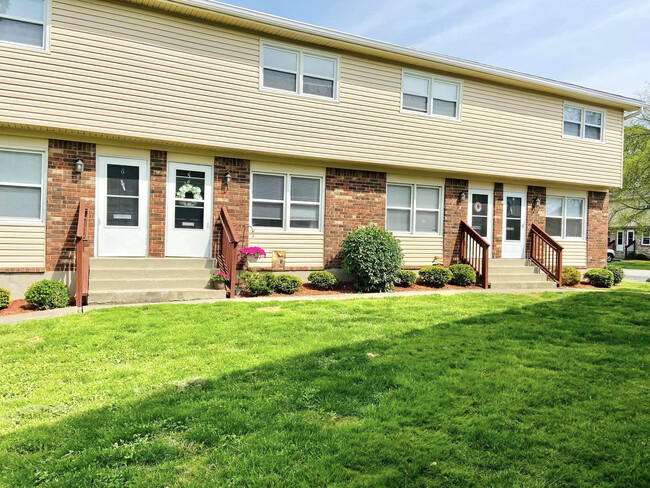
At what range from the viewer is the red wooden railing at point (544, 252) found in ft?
40.1

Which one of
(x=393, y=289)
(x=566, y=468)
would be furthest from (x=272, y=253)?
(x=566, y=468)

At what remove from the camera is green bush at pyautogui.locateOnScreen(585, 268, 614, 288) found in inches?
492

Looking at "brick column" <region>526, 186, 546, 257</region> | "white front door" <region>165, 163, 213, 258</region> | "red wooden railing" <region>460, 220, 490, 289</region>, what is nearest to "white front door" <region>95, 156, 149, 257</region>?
"white front door" <region>165, 163, 213, 258</region>

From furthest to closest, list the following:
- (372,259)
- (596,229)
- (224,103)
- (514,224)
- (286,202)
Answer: (596,229)
(514,224)
(286,202)
(372,259)
(224,103)

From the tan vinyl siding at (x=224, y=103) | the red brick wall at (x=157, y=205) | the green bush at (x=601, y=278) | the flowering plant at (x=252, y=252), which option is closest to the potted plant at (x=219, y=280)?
the flowering plant at (x=252, y=252)

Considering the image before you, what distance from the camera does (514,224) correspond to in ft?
43.1

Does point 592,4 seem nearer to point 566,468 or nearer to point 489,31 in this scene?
point 489,31

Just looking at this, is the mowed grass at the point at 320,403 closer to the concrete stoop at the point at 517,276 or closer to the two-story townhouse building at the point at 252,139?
the two-story townhouse building at the point at 252,139

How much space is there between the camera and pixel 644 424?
3154 millimetres

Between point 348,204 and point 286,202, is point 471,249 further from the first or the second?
point 286,202

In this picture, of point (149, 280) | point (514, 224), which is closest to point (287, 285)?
point (149, 280)

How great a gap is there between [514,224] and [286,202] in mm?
7368

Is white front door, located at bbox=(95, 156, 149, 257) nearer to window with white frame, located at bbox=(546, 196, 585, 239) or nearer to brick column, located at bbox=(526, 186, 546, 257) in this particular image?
brick column, located at bbox=(526, 186, 546, 257)

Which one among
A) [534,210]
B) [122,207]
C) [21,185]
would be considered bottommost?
[122,207]
